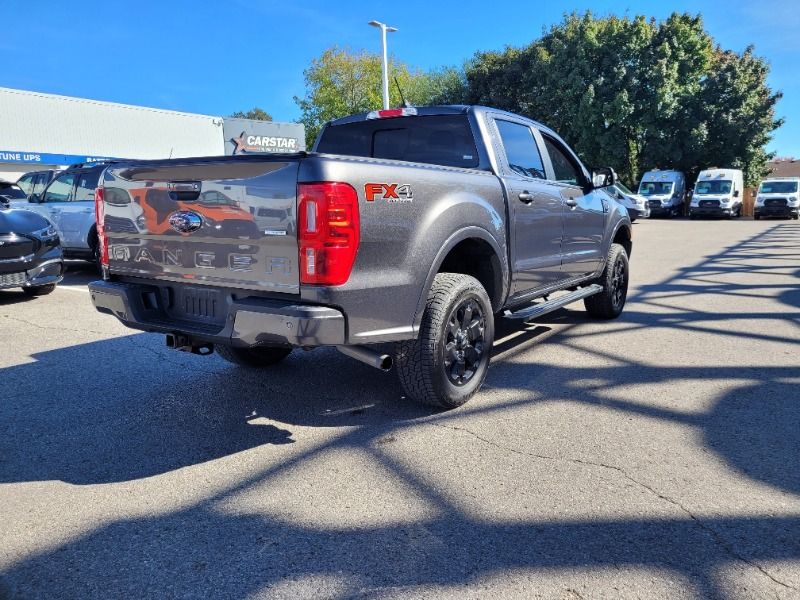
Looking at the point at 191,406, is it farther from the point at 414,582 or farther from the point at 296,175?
the point at 414,582

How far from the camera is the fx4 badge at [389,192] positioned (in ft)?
10.3

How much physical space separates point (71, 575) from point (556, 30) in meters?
39.1

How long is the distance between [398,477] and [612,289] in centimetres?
426

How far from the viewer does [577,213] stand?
5.56 m

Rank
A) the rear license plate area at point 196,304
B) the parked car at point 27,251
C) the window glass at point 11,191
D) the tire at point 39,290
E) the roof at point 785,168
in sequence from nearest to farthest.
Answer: the rear license plate area at point 196,304 → the parked car at point 27,251 → the tire at point 39,290 → the window glass at point 11,191 → the roof at point 785,168

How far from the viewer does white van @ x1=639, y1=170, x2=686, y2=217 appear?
98.5 feet

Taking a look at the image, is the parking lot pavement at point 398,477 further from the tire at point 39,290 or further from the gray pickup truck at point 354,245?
the tire at point 39,290

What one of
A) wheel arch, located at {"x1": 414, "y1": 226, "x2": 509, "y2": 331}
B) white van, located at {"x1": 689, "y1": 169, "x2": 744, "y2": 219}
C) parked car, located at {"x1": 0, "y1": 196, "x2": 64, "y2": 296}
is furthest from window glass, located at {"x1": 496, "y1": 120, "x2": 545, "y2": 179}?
white van, located at {"x1": 689, "y1": 169, "x2": 744, "y2": 219}

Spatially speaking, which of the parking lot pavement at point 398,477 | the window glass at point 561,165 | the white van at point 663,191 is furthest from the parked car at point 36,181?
the white van at point 663,191

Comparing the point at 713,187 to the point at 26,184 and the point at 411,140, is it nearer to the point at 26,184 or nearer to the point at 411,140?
the point at 26,184

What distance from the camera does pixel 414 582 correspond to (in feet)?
7.36

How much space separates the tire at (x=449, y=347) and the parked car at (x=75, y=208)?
7710 mm

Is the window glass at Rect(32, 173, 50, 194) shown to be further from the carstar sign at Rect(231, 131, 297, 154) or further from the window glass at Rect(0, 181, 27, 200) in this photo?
the carstar sign at Rect(231, 131, 297, 154)

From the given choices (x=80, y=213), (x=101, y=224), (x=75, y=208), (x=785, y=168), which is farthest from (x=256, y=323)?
(x=785, y=168)
